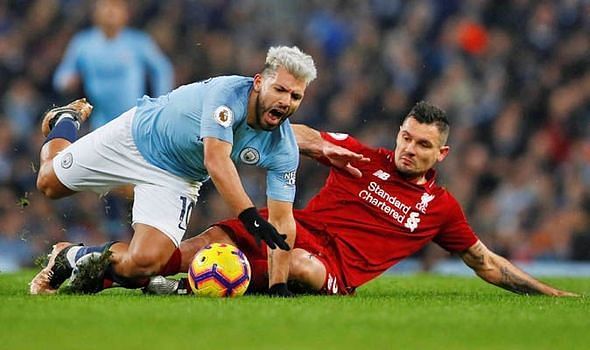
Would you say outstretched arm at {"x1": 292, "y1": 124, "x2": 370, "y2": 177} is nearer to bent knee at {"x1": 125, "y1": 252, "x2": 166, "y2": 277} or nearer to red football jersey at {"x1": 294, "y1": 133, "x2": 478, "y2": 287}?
red football jersey at {"x1": 294, "y1": 133, "x2": 478, "y2": 287}

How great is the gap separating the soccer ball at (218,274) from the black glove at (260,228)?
49cm

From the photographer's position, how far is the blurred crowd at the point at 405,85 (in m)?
14.9

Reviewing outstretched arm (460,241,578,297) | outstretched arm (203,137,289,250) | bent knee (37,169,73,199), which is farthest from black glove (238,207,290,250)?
outstretched arm (460,241,578,297)

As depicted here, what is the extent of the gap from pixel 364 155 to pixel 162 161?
149 cm

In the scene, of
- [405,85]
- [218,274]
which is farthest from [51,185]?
[405,85]

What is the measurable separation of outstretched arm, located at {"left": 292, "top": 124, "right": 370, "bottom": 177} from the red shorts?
0.52 m

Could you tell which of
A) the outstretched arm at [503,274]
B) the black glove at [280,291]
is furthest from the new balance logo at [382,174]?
the black glove at [280,291]

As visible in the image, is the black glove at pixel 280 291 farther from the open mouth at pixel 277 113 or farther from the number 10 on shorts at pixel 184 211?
the open mouth at pixel 277 113

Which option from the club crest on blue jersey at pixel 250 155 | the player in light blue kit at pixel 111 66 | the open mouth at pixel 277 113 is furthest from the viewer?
the player in light blue kit at pixel 111 66

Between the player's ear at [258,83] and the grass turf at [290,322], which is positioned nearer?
the grass turf at [290,322]

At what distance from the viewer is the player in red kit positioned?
8.73 meters

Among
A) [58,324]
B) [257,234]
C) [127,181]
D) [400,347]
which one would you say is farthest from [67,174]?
[400,347]

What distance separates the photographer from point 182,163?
8312mm

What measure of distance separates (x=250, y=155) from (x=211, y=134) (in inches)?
20.3
